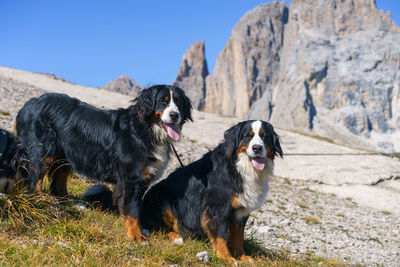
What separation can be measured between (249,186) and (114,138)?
6.11 feet

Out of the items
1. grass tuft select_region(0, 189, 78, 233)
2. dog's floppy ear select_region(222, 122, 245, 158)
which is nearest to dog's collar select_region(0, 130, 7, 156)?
grass tuft select_region(0, 189, 78, 233)

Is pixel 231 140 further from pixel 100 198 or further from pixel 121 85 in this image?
pixel 121 85

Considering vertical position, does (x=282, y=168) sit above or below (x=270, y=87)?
below

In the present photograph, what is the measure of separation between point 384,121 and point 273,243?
113 meters

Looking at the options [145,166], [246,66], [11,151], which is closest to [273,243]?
[145,166]

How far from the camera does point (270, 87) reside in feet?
449

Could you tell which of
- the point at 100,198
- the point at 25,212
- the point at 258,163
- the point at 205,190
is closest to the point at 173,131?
the point at 205,190

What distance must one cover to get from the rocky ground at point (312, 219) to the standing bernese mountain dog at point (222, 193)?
1.60m

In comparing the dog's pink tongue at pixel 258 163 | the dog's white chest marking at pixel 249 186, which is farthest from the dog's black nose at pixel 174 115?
the dog's pink tongue at pixel 258 163

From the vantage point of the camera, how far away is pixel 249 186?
15.1ft

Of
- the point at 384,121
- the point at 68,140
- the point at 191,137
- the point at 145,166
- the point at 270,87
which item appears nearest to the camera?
the point at 145,166

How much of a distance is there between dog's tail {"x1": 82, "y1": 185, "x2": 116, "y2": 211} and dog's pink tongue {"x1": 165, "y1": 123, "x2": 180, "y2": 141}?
165 cm

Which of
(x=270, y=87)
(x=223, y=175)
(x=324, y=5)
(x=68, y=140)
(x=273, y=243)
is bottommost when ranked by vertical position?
(x=273, y=243)

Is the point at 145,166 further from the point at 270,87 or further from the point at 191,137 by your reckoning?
the point at 270,87
